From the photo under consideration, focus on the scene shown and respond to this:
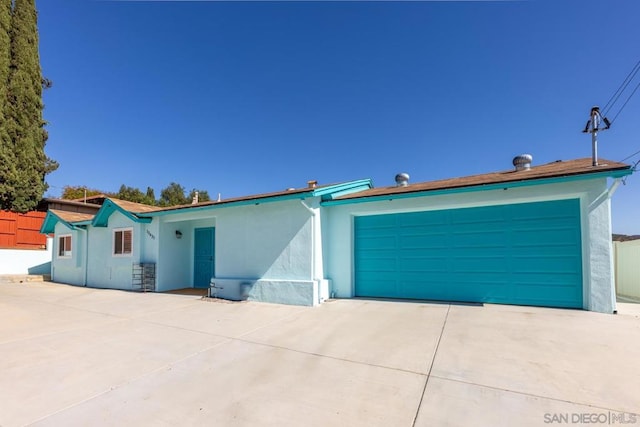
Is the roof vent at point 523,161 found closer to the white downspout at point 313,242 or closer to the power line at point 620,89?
the power line at point 620,89

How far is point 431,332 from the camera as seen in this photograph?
5500 millimetres

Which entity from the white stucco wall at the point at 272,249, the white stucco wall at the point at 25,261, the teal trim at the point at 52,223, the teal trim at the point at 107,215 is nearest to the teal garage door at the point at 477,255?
the white stucco wall at the point at 272,249

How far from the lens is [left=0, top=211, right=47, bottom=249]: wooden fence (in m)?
20.2

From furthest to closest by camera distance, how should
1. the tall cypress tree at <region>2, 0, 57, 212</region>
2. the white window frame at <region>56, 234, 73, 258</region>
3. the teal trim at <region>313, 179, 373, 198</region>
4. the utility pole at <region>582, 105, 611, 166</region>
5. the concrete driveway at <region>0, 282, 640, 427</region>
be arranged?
the tall cypress tree at <region>2, 0, 57, 212</region>, the white window frame at <region>56, 234, 73, 258</region>, the teal trim at <region>313, 179, 373, 198</region>, the utility pole at <region>582, 105, 611, 166</region>, the concrete driveway at <region>0, 282, 640, 427</region>

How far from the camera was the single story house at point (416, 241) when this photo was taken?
7.00 m

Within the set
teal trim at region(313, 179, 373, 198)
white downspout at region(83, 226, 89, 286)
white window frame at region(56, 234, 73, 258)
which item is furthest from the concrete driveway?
white window frame at region(56, 234, 73, 258)

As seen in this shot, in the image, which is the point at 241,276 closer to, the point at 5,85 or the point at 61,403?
the point at 61,403

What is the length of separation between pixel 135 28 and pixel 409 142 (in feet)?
44.7

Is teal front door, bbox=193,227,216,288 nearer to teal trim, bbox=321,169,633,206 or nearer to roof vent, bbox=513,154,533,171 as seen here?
teal trim, bbox=321,169,633,206

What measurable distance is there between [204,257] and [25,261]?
45.1ft

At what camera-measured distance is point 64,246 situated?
621 inches

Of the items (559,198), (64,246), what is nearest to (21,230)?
(64,246)

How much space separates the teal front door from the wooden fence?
15.5 metres

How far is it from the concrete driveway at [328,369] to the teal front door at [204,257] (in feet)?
17.0
